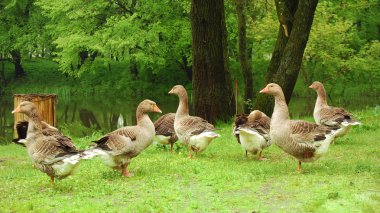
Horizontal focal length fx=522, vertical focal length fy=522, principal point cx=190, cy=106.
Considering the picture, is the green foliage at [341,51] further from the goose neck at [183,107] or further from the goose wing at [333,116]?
the goose neck at [183,107]

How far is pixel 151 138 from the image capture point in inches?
439

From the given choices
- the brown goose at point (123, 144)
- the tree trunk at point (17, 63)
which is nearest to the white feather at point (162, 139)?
the brown goose at point (123, 144)

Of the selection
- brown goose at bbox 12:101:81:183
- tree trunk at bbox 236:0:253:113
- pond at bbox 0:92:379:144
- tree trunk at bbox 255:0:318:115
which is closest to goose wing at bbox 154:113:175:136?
brown goose at bbox 12:101:81:183

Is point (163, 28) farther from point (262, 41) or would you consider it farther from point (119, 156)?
point (119, 156)

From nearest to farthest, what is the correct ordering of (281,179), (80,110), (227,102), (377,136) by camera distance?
(281,179)
(377,136)
(227,102)
(80,110)

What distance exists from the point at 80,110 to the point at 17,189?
2995cm

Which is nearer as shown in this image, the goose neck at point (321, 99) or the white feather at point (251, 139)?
the white feather at point (251, 139)

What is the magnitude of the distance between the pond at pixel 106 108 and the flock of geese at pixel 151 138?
1549cm

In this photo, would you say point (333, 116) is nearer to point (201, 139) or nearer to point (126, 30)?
point (201, 139)

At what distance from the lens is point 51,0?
46219 millimetres

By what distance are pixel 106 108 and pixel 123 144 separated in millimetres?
30529

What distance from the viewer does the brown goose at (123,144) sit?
10344 millimetres

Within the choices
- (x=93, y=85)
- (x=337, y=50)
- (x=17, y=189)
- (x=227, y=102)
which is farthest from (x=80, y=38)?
(x=17, y=189)

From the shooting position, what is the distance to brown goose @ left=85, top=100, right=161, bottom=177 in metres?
10.3
